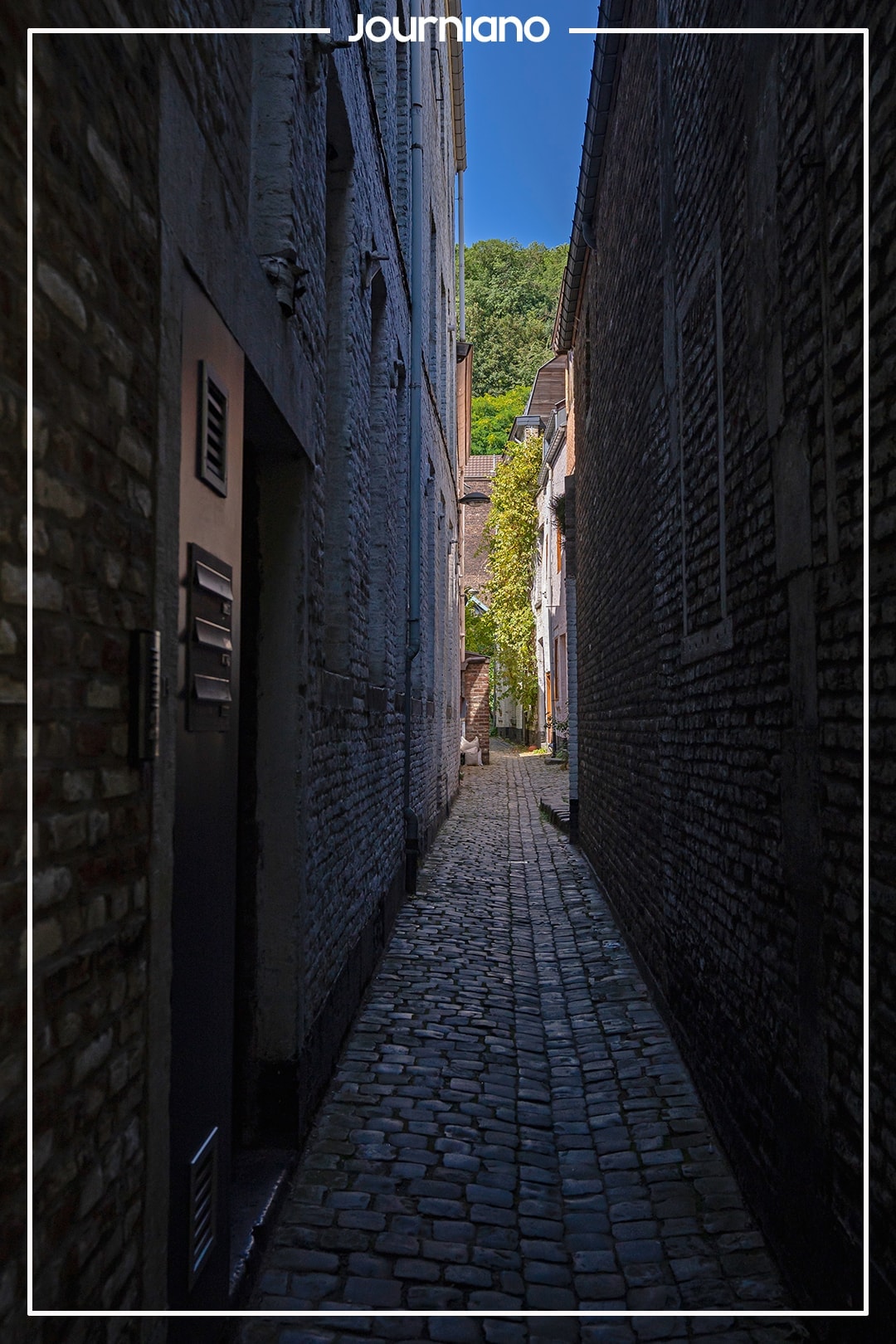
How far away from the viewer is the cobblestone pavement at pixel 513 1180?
3.04 m

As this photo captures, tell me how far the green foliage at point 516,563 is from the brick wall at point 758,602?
22.8 meters

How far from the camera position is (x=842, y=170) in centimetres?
277

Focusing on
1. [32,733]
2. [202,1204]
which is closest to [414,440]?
[202,1204]

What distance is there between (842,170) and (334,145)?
358 cm

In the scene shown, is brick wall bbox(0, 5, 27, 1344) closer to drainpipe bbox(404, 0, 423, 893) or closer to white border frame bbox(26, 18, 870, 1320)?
white border frame bbox(26, 18, 870, 1320)

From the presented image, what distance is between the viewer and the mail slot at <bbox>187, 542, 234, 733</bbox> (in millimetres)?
2529

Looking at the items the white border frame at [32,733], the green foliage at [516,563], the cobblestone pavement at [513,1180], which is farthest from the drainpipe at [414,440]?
the green foliage at [516,563]

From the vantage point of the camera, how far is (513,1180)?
390 centimetres

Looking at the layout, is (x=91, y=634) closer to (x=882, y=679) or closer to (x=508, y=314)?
(x=882, y=679)

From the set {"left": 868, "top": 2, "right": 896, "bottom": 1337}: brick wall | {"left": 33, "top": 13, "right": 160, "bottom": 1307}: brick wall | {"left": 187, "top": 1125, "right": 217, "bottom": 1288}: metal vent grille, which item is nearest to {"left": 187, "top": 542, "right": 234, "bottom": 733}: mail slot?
{"left": 33, "top": 13, "right": 160, "bottom": 1307}: brick wall

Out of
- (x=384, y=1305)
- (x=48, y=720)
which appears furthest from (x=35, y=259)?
(x=384, y=1305)

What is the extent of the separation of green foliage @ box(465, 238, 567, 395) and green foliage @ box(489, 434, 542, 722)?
19.0m

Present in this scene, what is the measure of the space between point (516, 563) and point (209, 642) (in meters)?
28.3

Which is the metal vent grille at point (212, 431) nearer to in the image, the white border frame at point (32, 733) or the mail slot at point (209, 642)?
the mail slot at point (209, 642)
